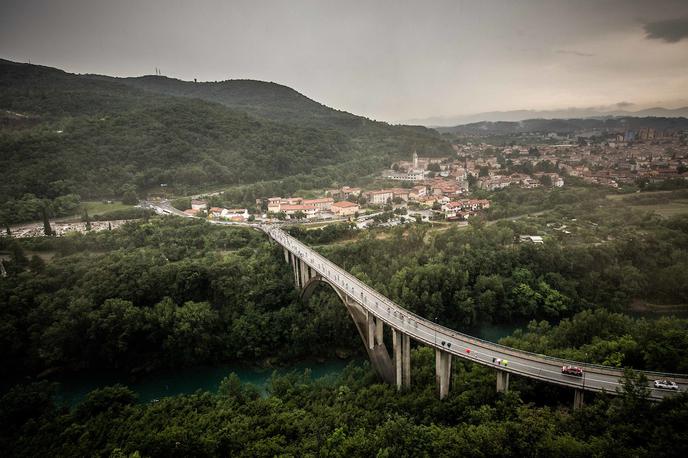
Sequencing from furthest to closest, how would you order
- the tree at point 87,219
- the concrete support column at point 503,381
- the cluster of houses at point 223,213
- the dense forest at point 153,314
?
the cluster of houses at point 223,213 → the tree at point 87,219 → the dense forest at point 153,314 → the concrete support column at point 503,381

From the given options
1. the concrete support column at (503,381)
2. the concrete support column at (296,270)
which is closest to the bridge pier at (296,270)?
the concrete support column at (296,270)

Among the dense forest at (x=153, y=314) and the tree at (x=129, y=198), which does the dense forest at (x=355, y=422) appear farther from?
the tree at (x=129, y=198)

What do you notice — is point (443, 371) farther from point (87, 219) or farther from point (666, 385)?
point (87, 219)

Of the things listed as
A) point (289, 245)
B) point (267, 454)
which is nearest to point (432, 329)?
point (267, 454)

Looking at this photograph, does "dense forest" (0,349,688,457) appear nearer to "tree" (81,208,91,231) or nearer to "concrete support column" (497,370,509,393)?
"concrete support column" (497,370,509,393)

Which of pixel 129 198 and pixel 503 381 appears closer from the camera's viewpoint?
pixel 503 381

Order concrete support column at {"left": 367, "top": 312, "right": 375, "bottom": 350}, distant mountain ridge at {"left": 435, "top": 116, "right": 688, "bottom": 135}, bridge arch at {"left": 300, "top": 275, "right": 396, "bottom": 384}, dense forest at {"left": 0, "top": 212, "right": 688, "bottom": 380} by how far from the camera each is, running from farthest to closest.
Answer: distant mountain ridge at {"left": 435, "top": 116, "right": 688, "bottom": 135} → dense forest at {"left": 0, "top": 212, "right": 688, "bottom": 380} → concrete support column at {"left": 367, "top": 312, "right": 375, "bottom": 350} → bridge arch at {"left": 300, "top": 275, "right": 396, "bottom": 384}

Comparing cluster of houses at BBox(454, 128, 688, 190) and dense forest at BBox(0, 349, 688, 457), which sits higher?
cluster of houses at BBox(454, 128, 688, 190)

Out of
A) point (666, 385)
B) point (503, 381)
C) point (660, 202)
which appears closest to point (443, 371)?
point (503, 381)

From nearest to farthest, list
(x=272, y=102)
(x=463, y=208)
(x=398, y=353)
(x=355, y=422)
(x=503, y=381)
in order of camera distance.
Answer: (x=503, y=381), (x=355, y=422), (x=398, y=353), (x=463, y=208), (x=272, y=102)

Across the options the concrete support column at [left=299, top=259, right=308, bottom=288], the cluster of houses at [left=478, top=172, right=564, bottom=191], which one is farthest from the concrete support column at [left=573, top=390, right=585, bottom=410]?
the cluster of houses at [left=478, top=172, right=564, bottom=191]
